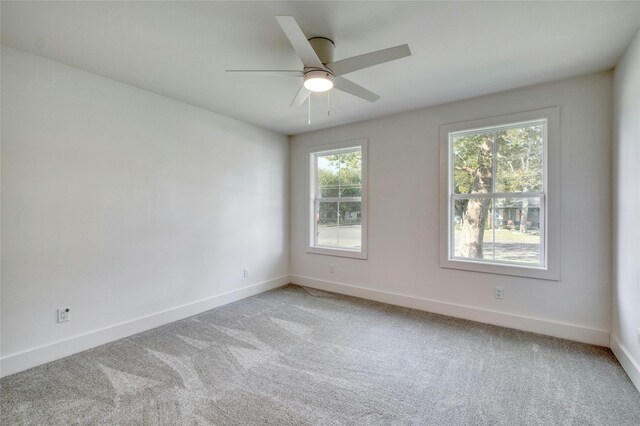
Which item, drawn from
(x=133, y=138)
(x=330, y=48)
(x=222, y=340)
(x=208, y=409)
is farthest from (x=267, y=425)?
(x=133, y=138)

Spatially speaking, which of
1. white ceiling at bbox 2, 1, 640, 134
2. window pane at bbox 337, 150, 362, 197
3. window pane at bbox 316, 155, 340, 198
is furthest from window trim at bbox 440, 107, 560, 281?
window pane at bbox 316, 155, 340, 198

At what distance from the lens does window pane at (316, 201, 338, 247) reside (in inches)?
177

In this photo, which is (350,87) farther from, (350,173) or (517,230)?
(517,230)

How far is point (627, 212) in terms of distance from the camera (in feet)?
7.30

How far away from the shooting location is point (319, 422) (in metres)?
1.71

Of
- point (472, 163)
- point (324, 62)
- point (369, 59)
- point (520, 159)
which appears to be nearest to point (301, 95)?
point (324, 62)

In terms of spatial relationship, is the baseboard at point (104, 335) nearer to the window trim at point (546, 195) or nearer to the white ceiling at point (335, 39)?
the white ceiling at point (335, 39)

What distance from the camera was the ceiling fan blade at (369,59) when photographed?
5.72 feet

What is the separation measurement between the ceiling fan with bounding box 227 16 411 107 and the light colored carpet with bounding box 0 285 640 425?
7.12 feet

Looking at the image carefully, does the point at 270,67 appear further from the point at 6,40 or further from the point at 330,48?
the point at 6,40

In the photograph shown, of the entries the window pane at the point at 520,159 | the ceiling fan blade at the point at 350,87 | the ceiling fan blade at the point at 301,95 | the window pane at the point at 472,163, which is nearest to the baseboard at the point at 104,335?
the ceiling fan blade at the point at 301,95

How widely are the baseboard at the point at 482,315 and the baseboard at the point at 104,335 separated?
154 centimetres

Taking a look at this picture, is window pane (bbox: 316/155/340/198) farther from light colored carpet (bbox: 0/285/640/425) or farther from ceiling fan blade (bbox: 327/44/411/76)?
ceiling fan blade (bbox: 327/44/411/76)

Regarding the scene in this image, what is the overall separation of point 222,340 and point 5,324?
61.8 inches
